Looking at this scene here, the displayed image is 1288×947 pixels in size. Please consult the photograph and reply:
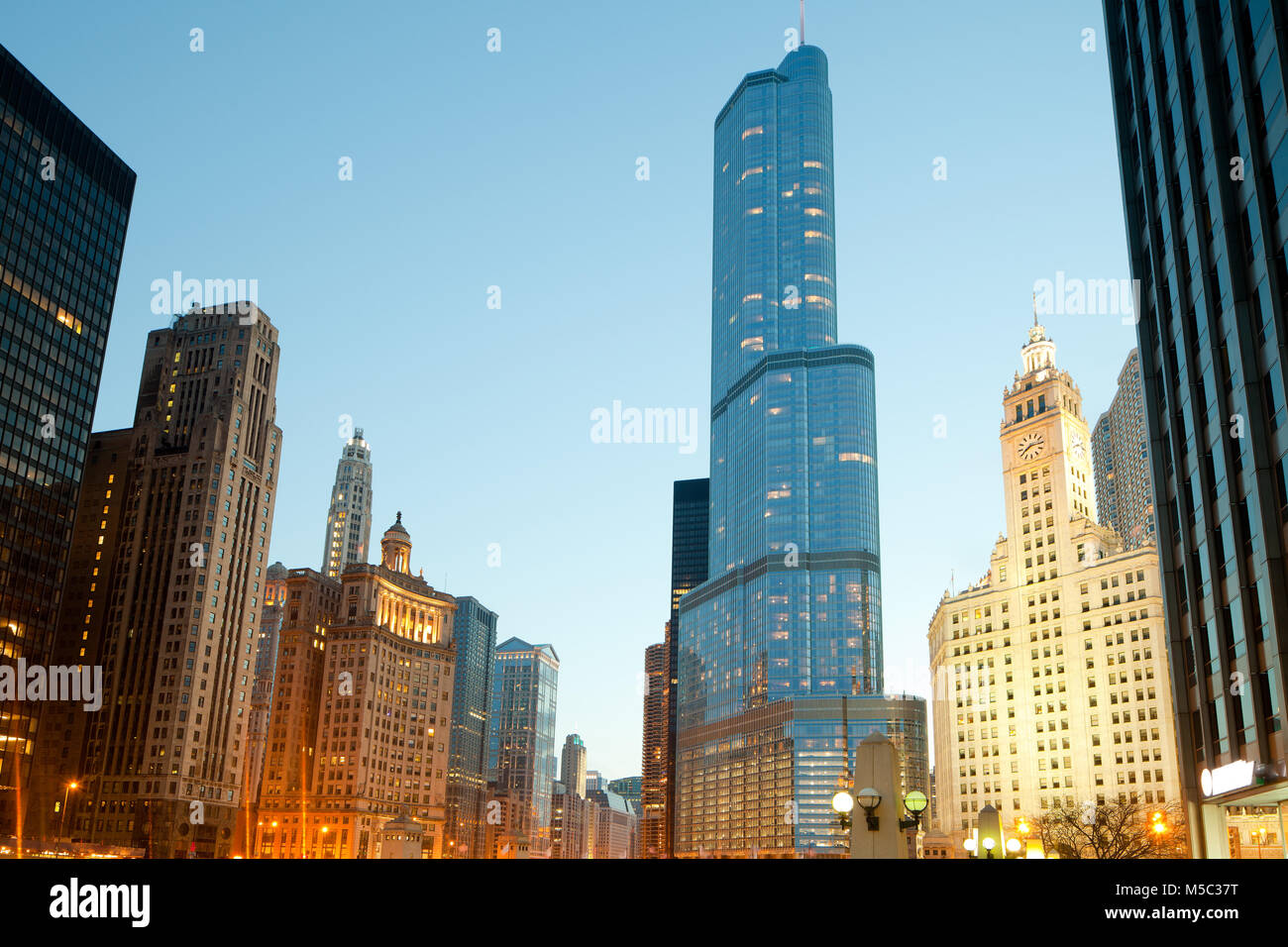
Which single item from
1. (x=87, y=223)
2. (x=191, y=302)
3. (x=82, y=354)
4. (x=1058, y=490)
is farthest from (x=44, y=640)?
(x=1058, y=490)

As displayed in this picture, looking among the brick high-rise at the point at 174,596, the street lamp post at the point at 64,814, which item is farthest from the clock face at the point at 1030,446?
the street lamp post at the point at 64,814

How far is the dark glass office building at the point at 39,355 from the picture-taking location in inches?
4872

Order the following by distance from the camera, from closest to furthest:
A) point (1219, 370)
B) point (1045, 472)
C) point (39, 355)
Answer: point (1219, 370) → point (39, 355) → point (1045, 472)

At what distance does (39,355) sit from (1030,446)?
15107cm

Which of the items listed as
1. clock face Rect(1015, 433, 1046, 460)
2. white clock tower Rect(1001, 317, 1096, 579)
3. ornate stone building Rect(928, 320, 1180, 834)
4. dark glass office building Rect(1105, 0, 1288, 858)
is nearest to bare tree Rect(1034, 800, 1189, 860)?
ornate stone building Rect(928, 320, 1180, 834)

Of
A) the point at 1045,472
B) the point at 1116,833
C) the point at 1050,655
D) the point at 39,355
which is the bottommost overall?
the point at 1116,833

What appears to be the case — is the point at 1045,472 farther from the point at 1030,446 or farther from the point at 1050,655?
the point at 1050,655

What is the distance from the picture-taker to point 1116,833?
334 feet

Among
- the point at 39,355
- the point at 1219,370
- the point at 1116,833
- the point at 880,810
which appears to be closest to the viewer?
the point at 880,810

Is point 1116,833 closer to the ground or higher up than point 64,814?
higher up

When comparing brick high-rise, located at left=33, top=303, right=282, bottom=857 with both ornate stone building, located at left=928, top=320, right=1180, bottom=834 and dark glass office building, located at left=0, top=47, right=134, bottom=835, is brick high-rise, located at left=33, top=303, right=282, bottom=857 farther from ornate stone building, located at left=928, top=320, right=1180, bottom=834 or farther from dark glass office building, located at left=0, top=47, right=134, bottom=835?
ornate stone building, located at left=928, top=320, right=1180, bottom=834

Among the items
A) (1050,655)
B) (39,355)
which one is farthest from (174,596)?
(1050,655)

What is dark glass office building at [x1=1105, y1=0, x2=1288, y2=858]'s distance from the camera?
42.2 metres
